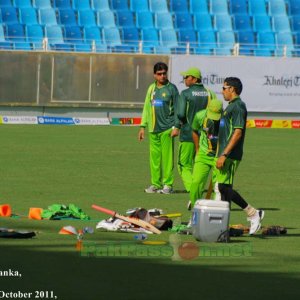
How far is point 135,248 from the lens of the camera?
11914 millimetres

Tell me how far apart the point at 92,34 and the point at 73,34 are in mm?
771

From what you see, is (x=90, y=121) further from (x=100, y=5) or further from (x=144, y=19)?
(x=100, y=5)

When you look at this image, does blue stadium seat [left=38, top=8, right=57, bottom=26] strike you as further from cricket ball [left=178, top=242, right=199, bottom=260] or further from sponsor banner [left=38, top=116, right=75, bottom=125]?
cricket ball [left=178, top=242, right=199, bottom=260]

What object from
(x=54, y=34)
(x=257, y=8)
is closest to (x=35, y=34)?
(x=54, y=34)

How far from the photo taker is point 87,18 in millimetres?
45219

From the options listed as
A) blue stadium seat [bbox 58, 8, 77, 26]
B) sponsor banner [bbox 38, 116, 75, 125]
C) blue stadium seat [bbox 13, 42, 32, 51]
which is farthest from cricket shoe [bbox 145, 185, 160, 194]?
blue stadium seat [bbox 58, 8, 77, 26]

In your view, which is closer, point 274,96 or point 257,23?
point 274,96

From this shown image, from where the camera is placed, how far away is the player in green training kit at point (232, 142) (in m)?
13.5

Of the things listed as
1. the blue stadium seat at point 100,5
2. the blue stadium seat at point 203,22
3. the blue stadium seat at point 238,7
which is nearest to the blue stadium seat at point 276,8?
the blue stadium seat at point 238,7

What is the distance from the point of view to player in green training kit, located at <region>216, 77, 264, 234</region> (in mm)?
13531

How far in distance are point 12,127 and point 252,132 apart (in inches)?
326

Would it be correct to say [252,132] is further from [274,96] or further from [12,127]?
[12,127]

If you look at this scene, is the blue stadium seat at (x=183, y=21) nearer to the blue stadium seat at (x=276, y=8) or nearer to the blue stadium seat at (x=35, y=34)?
the blue stadium seat at (x=276, y=8)

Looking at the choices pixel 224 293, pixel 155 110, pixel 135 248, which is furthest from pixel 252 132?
pixel 224 293
